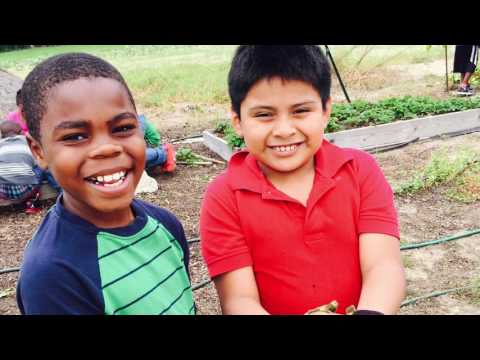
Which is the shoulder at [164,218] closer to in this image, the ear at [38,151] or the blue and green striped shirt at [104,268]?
the blue and green striped shirt at [104,268]

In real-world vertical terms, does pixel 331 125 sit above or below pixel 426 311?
above

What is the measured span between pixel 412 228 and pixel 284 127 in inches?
110

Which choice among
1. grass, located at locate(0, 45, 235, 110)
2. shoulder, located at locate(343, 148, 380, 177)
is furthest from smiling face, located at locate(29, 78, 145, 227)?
grass, located at locate(0, 45, 235, 110)

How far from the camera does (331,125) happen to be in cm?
573

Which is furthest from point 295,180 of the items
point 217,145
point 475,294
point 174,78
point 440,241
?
point 174,78

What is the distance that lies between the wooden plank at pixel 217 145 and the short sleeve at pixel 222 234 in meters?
3.97

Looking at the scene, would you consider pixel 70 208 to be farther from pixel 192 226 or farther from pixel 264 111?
pixel 192 226

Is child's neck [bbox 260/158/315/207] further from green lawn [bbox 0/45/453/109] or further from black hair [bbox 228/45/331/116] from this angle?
green lawn [bbox 0/45/453/109]

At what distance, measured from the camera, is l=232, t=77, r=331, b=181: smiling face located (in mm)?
1333

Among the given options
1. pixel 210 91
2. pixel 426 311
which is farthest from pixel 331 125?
pixel 210 91

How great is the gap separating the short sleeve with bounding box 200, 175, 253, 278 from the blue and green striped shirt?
9 cm

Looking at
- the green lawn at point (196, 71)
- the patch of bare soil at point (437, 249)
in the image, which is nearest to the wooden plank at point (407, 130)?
the patch of bare soil at point (437, 249)

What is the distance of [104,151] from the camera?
1.01 metres
